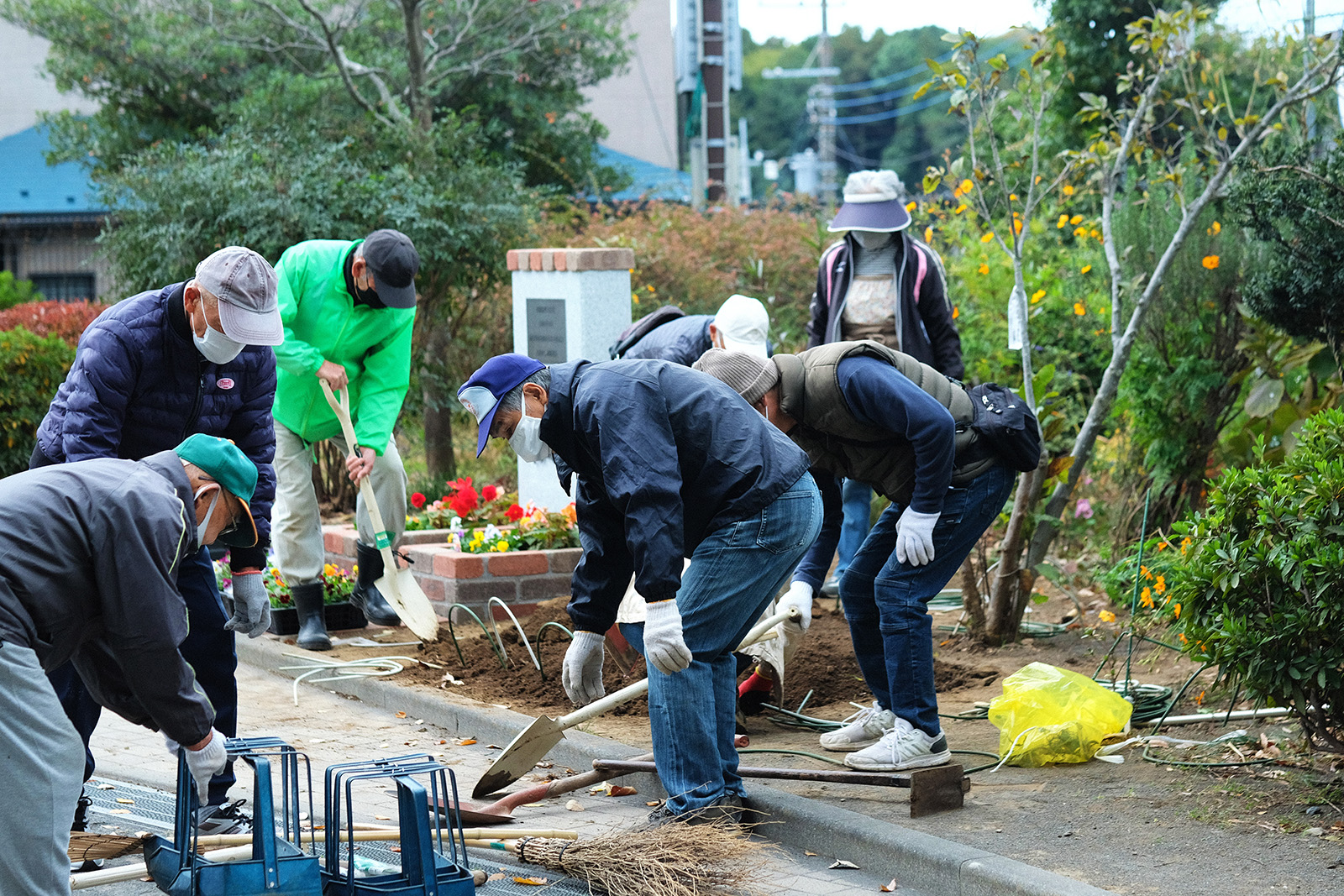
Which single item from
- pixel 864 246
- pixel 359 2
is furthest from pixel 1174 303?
pixel 359 2

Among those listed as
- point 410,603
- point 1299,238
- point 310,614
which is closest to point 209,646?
point 410,603

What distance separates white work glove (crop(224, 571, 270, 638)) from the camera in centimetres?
435

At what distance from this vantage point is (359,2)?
15203 millimetres

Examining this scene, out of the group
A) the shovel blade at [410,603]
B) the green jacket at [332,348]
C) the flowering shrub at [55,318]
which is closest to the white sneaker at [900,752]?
the shovel blade at [410,603]

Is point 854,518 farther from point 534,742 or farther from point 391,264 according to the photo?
point 534,742

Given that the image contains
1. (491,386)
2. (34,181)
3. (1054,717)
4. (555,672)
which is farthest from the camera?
(34,181)

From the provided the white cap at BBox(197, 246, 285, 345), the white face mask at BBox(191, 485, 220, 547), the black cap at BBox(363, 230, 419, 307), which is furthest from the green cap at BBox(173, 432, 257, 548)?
the black cap at BBox(363, 230, 419, 307)

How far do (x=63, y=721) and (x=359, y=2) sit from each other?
44.9ft

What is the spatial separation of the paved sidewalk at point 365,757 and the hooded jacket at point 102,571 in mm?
1100

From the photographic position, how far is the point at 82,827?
416 cm

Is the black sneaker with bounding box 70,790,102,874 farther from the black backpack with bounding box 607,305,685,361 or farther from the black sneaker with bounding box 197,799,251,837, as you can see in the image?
the black backpack with bounding box 607,305,685,361

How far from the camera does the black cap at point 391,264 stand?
6.06 m

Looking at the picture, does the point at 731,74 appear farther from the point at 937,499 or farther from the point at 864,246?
the point at 937,499

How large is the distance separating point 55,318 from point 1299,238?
1003cm
